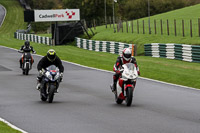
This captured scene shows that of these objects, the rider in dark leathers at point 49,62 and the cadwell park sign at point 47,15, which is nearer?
the rider in dark leathers at point 49,62

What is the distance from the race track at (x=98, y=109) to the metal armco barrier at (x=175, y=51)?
8.73 metres

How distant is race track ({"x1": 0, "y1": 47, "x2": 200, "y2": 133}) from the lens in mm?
10922

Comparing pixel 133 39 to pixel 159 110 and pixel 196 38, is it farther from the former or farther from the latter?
pixel 159 110

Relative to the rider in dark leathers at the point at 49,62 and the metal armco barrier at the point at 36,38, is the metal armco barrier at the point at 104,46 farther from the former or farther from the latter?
the rider in dark leathers at the point at 49,62

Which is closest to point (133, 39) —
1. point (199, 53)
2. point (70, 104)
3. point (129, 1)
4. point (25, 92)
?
point (199, 53)

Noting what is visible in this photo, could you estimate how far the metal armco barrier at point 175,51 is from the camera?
1180 inches

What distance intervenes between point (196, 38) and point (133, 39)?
8505mm

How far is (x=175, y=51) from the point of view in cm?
3272

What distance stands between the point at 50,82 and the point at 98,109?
2.08 meters

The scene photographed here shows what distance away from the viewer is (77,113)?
513 inches

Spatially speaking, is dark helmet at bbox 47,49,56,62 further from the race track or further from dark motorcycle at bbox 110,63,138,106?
dark motorcycle at bbox 110,63,138,106

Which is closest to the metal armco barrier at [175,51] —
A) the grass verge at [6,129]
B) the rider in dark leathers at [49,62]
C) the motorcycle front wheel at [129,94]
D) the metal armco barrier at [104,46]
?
the metal armco barrier at [104,46]

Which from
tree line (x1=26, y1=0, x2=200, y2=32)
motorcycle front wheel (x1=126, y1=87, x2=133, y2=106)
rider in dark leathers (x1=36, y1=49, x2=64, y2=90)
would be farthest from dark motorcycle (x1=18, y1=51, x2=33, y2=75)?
tree line (x1=26, y1=0, x2=200, y2=32)

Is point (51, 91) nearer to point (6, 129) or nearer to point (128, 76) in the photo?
point (128, 76)
